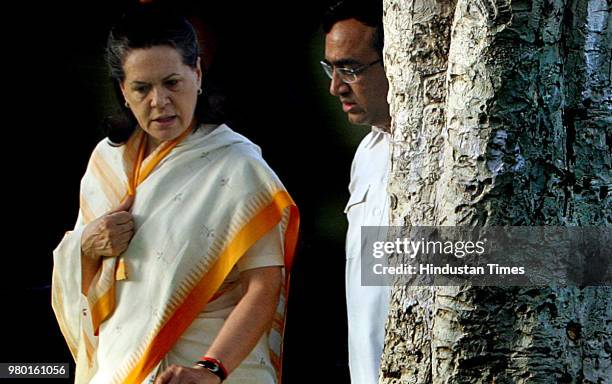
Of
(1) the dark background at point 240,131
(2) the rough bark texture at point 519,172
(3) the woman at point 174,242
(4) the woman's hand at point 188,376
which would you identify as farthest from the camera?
(1) the dark background at point 240,131

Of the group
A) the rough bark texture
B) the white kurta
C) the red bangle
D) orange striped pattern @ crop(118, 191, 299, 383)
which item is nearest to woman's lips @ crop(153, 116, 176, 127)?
orange striped pattern @ crop(118, 191, 299, 383)

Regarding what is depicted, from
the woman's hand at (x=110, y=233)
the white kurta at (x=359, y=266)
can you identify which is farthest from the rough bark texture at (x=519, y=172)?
the woman's hand at (x=110, y=233)

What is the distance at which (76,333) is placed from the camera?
4035 mm

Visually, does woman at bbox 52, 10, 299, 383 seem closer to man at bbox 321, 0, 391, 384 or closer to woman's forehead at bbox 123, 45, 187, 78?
woman's forehead at bbox 123, 45, 187, 78

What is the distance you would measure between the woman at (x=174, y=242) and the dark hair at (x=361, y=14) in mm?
427

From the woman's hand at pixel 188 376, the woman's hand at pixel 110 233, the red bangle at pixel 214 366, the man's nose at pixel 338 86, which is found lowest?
the woman's hand at pixel 188 376

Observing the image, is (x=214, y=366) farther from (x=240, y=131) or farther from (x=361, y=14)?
(x=361, y=14)

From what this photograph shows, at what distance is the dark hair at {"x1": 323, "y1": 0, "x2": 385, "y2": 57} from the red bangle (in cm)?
103

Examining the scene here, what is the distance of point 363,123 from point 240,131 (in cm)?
47

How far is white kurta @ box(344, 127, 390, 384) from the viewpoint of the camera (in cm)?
377

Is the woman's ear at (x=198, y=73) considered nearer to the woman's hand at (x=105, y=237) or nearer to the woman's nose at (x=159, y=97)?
the woman's nose at (x=159, y=97)

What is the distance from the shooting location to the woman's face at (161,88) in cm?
381

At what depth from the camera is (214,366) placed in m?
3.67

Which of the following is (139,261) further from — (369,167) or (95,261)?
(369,167)
